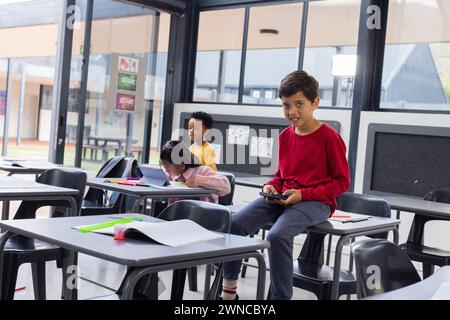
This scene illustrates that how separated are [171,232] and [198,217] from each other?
1.52 feet

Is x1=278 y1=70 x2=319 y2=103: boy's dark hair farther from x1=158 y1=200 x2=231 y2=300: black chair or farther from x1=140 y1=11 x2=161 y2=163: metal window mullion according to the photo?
x1=140 y1=11 x2=161 y2=163: metal window mullion

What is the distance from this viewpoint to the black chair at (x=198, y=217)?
7.46ft

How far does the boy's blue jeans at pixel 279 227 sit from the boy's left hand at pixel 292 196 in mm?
23

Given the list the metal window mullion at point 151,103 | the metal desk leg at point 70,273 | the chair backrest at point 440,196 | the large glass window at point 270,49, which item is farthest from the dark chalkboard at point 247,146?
the metal desk leg at point 70,273

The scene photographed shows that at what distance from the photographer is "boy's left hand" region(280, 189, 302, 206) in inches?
112

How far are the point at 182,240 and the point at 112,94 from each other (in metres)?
4.77

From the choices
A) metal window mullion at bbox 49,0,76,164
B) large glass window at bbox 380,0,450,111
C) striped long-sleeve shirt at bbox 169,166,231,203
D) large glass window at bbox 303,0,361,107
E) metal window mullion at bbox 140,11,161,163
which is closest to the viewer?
striped long-sleeve shirt at bbox 169,166,231,203

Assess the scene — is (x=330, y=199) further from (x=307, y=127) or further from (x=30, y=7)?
(x=30, y=7)

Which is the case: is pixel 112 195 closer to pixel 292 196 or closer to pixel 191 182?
pixel 191 182

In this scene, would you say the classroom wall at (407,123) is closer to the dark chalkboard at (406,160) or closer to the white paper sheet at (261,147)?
the dark chalkboard at (406,160)

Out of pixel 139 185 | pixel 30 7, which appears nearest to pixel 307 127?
pixel 139 185

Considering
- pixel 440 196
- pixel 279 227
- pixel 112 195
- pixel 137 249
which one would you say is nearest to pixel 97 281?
pixel 112 195

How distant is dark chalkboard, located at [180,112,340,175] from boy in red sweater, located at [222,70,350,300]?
2.91m

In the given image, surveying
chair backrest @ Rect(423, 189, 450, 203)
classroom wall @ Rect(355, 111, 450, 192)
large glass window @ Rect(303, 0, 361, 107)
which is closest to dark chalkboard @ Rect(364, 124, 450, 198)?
classroom wall @ Rect(355, 111, 450, 192)
